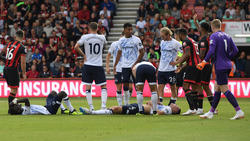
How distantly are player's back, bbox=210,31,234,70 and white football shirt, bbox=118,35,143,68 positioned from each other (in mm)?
3008

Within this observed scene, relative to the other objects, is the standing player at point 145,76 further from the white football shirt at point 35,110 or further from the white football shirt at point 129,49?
the white football shirt at point 35,110

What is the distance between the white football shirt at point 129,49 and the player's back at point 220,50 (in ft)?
9.87

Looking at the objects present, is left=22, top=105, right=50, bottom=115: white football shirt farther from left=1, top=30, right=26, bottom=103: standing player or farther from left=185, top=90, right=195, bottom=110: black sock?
left=185, top=90, right=195, bottom=110: black sock

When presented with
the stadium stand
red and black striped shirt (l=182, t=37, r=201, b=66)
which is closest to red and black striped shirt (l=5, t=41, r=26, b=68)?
red and black striped shirt (l=182, t=37, r=201, b=66)

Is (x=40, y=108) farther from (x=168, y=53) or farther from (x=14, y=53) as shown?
(x=168, y=53)

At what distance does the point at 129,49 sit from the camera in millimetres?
14531

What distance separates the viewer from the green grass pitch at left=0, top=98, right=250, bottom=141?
9023 mm

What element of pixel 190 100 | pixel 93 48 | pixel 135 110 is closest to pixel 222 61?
pixel 190 100

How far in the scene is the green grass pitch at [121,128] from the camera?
9023 mm

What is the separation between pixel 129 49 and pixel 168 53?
3.95 ft

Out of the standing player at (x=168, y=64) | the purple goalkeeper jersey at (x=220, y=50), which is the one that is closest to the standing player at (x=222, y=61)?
the purple goalkeeper jersey at (x=220, y=50)

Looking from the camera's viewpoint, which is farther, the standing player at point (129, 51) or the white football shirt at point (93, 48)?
the standing player at point (129, 51)

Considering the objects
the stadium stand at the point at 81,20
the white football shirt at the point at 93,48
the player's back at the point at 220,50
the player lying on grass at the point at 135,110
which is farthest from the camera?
the stadium stand at the point at 81,20

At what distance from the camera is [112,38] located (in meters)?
29.5
